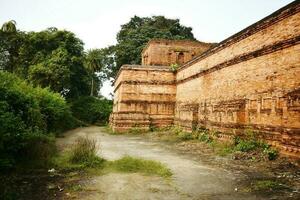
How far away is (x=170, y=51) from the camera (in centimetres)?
3148

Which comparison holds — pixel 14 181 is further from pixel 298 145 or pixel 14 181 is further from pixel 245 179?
pixel 298 145

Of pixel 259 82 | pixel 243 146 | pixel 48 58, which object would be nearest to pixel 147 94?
pixel 259 82

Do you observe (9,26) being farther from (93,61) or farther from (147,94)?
(147,94)

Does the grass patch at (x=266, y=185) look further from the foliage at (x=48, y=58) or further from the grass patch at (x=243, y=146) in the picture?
the foliage at (x=48, y=58)

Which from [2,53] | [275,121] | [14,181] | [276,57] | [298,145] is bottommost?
[14,181]

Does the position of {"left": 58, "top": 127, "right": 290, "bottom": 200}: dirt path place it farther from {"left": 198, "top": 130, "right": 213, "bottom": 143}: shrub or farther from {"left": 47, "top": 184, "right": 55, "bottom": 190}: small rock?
{"left": 198, "top": 130, "right": 213, "bottom": 143}: shrub

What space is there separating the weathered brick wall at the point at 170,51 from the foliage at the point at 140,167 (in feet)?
74.1

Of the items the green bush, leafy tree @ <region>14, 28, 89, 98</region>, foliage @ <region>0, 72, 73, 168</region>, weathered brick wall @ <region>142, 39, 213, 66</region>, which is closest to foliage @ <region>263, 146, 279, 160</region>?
foliage @ <region>0, 72, 73, 168</region>

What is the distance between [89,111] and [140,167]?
30.1 m

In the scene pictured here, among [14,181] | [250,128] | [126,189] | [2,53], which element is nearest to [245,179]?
[126,189]

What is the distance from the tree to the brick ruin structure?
17230 millimetres

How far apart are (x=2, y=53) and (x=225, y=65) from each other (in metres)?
32.6

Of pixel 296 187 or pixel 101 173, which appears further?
pixel 101 173

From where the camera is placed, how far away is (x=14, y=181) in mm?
7109
